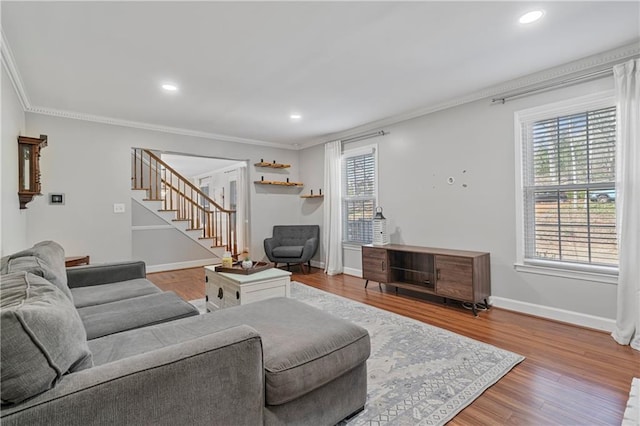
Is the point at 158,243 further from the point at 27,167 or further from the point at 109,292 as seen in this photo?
the point at 109,292

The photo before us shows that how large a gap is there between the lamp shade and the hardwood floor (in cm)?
97

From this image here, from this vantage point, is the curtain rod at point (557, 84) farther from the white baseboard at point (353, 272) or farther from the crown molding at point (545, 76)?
the white baseboard at point (353, 272)

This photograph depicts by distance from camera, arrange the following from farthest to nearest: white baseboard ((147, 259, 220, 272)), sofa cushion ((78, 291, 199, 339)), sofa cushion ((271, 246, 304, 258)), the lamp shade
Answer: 1. white baseboard ((147, 259, 220, 272))
2. sofa cushion ((271, 246, 304, 258))
3. the lamp shade
4. sofa cushion ((78, 291, 199, 339))

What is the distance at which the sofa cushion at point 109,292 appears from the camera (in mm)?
2349

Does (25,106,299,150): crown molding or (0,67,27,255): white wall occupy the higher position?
(25,106,299,150): crown molding

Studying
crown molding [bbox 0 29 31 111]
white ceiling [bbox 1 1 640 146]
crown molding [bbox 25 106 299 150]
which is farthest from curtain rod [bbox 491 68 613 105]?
crown molding [bbox 0 29 31 111]

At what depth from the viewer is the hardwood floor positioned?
5.71 ft

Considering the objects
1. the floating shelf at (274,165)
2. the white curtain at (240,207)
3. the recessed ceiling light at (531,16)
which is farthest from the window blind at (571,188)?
the white curtain at (240,207)

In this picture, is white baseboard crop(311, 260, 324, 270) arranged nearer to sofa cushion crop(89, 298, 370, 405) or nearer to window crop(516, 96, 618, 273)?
window crop(516, 96, 618, 273)

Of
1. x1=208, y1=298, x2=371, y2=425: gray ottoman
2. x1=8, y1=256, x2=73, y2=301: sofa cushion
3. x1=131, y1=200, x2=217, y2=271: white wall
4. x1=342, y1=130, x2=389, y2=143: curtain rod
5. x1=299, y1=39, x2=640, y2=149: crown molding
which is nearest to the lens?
x1=208, y1=298, x2=371, y2=425: gray ottoman

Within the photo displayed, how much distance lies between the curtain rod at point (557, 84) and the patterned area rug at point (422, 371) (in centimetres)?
260

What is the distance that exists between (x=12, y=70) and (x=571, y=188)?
5513 mm

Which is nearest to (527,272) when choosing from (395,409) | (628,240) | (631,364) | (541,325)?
(541,325)

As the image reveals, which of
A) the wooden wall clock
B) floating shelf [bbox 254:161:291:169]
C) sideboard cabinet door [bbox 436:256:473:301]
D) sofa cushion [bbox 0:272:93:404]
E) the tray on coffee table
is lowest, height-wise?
sideboard cabinet door [bbox 436:256:473:301]
